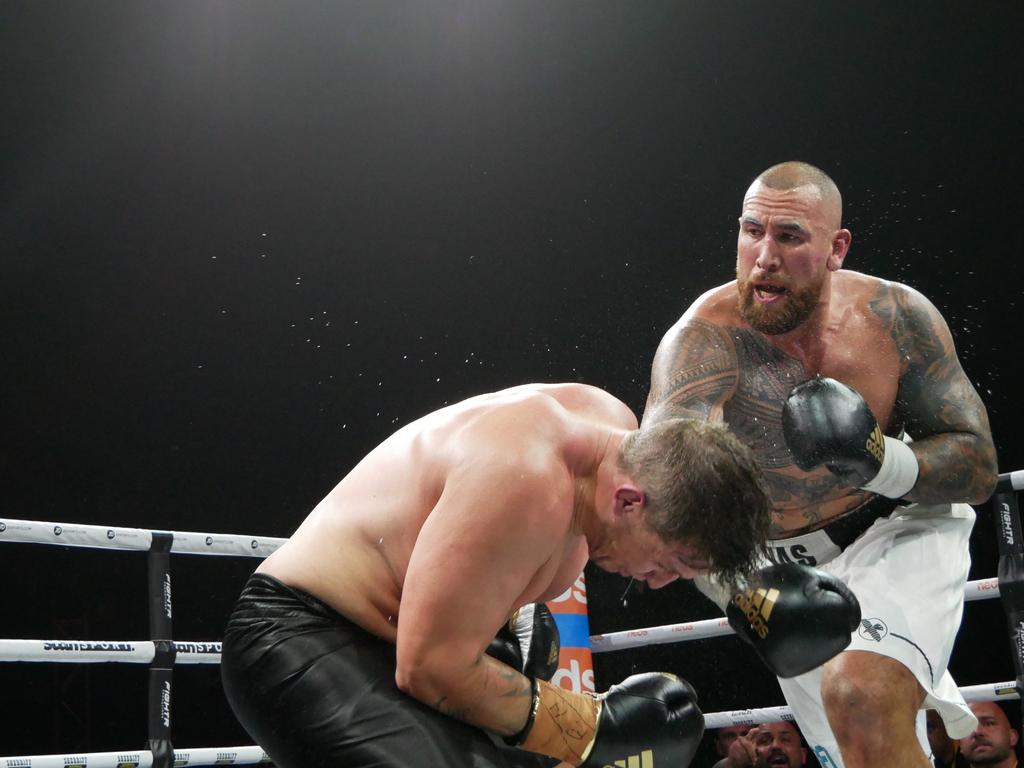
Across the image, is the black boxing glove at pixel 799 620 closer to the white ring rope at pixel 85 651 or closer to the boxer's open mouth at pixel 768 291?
the boxer's open mouth at pixel 768 291

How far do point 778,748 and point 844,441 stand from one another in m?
1.91

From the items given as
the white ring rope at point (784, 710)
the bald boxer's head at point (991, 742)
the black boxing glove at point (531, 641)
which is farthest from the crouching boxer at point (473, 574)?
the bald boxer's head at point (991, 742)

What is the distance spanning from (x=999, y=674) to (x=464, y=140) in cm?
374

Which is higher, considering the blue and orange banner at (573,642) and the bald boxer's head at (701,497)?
the bald boxer's head at (701,497)

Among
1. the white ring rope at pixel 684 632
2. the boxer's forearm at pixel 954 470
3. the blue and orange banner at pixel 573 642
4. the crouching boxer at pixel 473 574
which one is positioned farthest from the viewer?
the blue and orange banner at pixel 573 642

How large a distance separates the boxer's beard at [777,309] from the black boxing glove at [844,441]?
28cm

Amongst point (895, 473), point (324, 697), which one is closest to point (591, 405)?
point (324, 697)

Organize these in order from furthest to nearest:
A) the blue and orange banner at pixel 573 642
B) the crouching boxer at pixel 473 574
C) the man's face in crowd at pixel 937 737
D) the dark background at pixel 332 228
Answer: the dark background at pixel 332 228 < the man's face in crowd at pixel 937 737 < the blue and orange banner at pixel 573 642 < the crouching boxer at pixel 473 574

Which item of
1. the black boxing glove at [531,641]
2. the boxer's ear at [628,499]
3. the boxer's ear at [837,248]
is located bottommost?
the black boxing glove at [531,641]

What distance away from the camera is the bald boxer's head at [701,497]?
4.84ft

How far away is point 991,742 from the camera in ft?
10.7

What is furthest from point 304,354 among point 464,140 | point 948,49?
point 948,49

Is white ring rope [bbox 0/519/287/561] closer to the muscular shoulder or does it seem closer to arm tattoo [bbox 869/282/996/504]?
the muscular shoulder

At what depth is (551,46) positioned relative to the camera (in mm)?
6016
